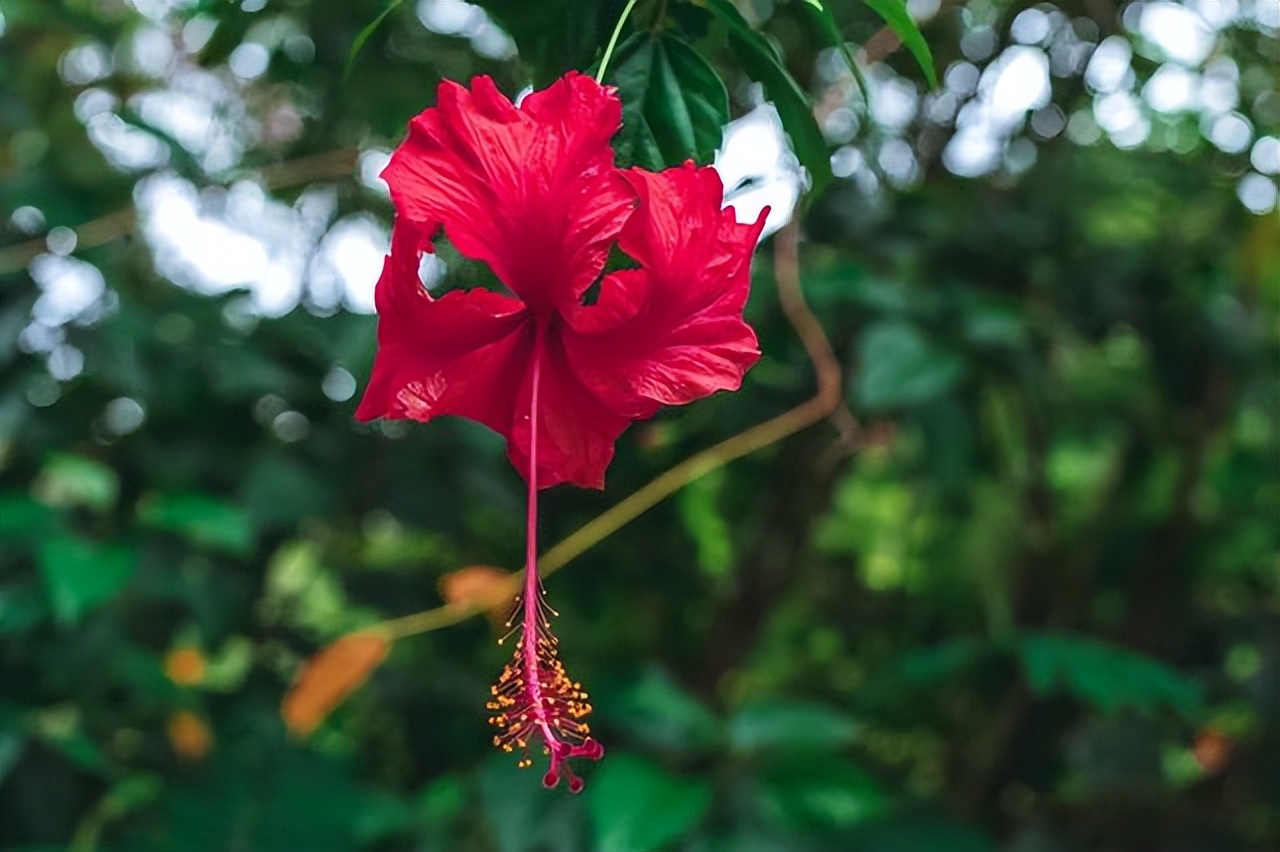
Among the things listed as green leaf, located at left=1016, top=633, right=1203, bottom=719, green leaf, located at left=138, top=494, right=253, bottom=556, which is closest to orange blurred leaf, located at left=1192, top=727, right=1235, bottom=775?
green leaf, located at left=1016, top=633, right=1203, bottom=719

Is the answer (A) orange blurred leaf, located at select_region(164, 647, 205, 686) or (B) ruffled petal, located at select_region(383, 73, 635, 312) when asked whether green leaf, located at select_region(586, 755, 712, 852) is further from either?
(B) ruffled petal, located at select_region(383, 73, 635, 312)

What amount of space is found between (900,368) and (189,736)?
617mm

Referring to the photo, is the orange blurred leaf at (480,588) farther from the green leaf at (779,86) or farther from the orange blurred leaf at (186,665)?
the green leaf at (779,86)

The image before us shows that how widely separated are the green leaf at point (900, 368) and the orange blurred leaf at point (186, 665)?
56 centimetres

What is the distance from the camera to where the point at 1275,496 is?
1215 millimetres

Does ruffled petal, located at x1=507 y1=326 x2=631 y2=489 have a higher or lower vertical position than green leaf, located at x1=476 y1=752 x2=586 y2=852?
higher

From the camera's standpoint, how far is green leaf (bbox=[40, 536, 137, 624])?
0.81 m

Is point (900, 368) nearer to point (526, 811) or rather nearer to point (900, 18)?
point (526, 811)

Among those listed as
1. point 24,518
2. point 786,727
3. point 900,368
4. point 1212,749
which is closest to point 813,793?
point 786,727

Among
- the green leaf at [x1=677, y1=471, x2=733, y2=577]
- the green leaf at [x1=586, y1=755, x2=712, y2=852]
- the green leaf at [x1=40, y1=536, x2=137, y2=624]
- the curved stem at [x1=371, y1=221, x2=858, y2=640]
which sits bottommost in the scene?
the green leaf at [x1=586, y1=755, x2=712, y2=852]

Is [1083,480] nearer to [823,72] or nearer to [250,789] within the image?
[823,72]

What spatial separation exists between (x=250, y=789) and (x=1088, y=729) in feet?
2.23

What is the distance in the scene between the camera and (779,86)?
1.23ft

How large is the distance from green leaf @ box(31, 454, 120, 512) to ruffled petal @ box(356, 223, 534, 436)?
1.95 feet
